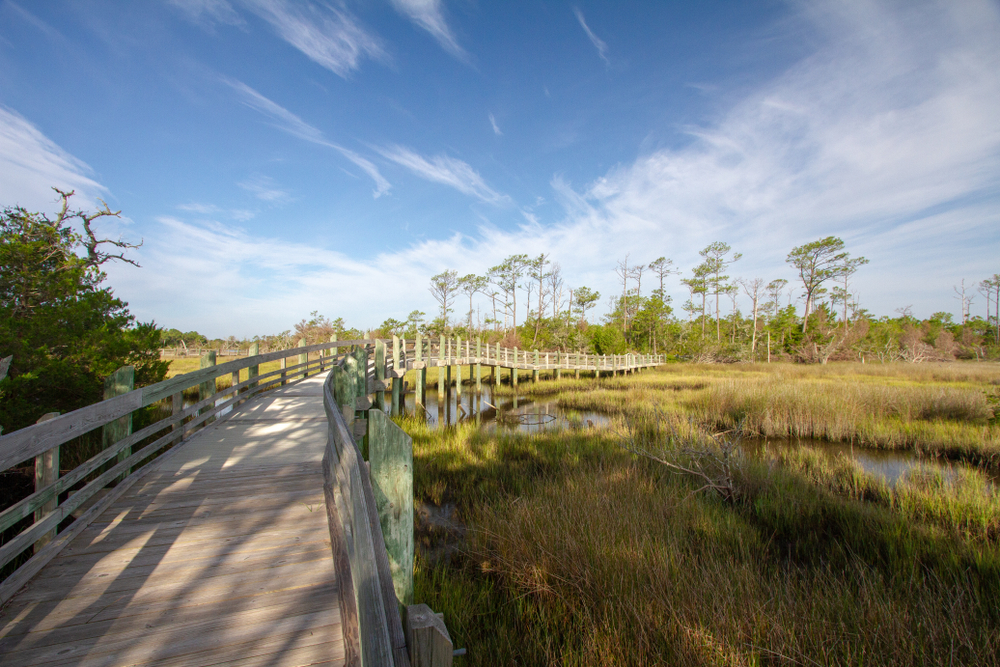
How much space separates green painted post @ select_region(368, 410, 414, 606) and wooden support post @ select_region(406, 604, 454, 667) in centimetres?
55

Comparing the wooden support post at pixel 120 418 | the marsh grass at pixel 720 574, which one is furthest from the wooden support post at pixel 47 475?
the marsh grass at pixel 720 574

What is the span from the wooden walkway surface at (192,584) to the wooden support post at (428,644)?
41cm

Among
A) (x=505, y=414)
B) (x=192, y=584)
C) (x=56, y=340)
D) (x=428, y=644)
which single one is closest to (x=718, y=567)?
(x=428, y=644)

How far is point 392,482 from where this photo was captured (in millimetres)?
2244

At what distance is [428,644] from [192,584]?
1571 mm

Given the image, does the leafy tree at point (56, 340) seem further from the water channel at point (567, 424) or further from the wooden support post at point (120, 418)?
the water channel at point (567, 424)

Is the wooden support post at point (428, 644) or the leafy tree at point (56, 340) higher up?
the leafy tree at point (56, 340)

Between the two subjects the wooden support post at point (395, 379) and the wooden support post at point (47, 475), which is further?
the wooden support post at point (395, 379)

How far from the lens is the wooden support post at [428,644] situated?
166 centimetres

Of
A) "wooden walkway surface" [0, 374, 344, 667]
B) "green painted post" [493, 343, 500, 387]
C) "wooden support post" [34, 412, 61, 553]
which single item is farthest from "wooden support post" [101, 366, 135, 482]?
"green painted post" [493, 343, 500, 387]

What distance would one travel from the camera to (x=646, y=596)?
125 inches

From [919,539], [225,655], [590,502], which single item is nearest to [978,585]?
[919,539]

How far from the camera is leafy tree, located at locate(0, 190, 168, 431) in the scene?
17.0 ft

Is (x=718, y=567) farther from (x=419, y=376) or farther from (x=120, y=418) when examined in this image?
(x=419, y=376)
